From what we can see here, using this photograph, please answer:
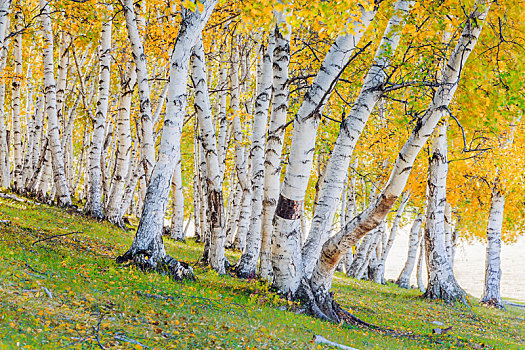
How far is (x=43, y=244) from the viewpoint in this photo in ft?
30.2

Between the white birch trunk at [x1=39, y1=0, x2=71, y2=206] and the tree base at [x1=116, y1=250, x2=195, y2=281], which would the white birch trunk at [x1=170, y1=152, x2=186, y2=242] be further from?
the tree base at [x1=116, y1=250, x2=195, y2=281]

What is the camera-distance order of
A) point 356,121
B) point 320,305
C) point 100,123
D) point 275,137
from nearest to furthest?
1. point 356,121
2. point 320,305
3. point 275,137
4. point 100,123

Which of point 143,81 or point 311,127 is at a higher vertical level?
point 143,81

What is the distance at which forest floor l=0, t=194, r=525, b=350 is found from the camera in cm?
517

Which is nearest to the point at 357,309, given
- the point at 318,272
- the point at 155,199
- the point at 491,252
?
the point at 318,272

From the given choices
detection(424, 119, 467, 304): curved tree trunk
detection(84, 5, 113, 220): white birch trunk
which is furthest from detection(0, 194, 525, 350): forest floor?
detection(84, 5, 113, 220): white birch trunk

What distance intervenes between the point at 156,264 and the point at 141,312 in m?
2.51

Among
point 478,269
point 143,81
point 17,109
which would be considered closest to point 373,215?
point 143,81

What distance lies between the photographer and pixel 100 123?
628 inches

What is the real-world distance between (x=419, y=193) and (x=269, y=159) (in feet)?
43.0

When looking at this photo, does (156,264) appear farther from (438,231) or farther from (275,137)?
(438,231)

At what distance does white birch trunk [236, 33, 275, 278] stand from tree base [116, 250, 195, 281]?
2.88 m

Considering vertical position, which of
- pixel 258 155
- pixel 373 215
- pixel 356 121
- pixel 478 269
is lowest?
pixel 478 269

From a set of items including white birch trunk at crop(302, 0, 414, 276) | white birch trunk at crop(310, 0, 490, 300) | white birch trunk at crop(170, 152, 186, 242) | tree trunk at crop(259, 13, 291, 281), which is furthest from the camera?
white birch trunk at crop(170, 152, 186, 242)
